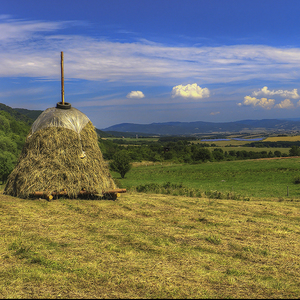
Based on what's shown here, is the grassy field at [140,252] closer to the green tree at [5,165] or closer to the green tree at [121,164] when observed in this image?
the green tree at [5,165]

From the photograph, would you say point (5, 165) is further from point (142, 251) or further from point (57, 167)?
point (142, 251)

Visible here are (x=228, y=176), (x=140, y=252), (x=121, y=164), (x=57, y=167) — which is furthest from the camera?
(x=121, y=164)

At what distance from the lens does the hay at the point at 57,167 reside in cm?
1262

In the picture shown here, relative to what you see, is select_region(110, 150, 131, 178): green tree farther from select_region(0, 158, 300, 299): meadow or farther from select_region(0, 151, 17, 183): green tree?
select_region(0, 158, 300, 299): meadow

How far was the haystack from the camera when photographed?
1265 cm

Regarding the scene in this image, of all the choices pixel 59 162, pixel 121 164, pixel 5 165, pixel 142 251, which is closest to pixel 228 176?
pixel 121 164

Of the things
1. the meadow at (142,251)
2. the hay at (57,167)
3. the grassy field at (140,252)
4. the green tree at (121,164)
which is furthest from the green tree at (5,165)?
the green tree at (121,164)

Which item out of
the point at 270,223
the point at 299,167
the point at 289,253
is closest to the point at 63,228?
the point at 289,253

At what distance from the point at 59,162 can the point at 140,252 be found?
24.0ft

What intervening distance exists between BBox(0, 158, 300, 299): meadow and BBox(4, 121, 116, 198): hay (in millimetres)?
730

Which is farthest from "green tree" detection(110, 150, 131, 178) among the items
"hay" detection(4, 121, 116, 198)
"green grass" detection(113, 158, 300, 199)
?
"hay" detection(4, 121, 116, 198)

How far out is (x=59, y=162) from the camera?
12.9 meters

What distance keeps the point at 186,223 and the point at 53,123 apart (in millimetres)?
8635

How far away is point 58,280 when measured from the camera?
558 centimetres
